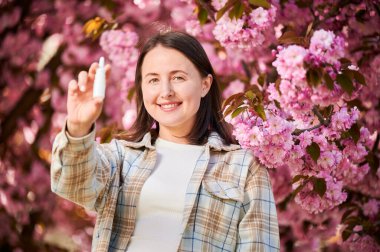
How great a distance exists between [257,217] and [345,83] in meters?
0.50

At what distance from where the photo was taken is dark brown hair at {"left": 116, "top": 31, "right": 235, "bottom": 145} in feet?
8.27

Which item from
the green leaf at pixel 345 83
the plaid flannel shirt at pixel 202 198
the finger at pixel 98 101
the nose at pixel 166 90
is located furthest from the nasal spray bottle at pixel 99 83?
the green leaf at pixel 345 83

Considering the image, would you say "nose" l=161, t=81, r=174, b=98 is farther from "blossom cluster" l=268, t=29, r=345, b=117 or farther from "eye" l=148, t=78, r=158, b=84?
"blossom cluster" l=268, t=29, r=345, b=117

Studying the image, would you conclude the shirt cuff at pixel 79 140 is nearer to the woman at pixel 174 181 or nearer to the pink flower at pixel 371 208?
the woman at pixel 174 181

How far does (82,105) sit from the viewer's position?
2.11m

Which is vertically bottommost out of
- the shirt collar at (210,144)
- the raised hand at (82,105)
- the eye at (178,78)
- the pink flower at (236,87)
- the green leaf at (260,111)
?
the pink flower at (236,87)

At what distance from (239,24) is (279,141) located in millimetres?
788

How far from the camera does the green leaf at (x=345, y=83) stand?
231 centimetres

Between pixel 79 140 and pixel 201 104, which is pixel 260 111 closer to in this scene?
pixel 201 104

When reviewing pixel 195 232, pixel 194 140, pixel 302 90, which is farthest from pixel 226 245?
pixel 302 90

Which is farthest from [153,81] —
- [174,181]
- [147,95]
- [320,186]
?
[320,186]

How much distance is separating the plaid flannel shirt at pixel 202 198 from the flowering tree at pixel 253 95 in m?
0.11

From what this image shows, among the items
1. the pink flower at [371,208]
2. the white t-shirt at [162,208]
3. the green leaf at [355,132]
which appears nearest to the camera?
the white t-shirt at [162,208]

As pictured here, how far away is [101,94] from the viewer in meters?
2.06
